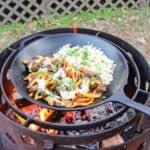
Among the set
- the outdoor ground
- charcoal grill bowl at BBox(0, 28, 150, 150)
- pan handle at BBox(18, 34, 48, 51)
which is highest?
the outdoor ground

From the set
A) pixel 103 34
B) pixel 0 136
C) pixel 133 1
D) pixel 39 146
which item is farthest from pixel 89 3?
pixel 39 146

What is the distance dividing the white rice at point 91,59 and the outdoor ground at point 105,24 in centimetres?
213

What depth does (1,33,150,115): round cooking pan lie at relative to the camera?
2234mm

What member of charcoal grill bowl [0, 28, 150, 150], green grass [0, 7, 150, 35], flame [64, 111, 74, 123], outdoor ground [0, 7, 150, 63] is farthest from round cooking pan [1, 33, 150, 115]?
green grass [0, 7, 150, 35]

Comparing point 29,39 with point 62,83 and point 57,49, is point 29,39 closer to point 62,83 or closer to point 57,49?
point 57,49

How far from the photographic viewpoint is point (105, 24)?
16.2 ft

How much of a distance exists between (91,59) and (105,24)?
2.53m

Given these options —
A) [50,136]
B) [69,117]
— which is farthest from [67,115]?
[50,136]

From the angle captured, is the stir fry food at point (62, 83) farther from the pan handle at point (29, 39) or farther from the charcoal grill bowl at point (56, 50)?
the pan handle at point (29, 39)

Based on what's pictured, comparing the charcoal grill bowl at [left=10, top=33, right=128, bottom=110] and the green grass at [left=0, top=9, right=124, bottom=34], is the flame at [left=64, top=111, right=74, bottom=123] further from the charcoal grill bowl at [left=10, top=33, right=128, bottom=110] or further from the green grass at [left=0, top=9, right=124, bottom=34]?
the green grass at [left=0, top=9, right=124, bottom=34]

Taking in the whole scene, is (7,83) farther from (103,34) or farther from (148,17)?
(148,17)

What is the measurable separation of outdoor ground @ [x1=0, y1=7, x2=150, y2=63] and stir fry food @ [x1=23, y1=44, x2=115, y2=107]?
221 cm

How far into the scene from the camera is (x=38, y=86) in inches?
90.7

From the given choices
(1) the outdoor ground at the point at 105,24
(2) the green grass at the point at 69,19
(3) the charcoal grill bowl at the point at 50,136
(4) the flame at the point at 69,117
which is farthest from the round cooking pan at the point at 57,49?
(2) the green grass at the point at 69,19
